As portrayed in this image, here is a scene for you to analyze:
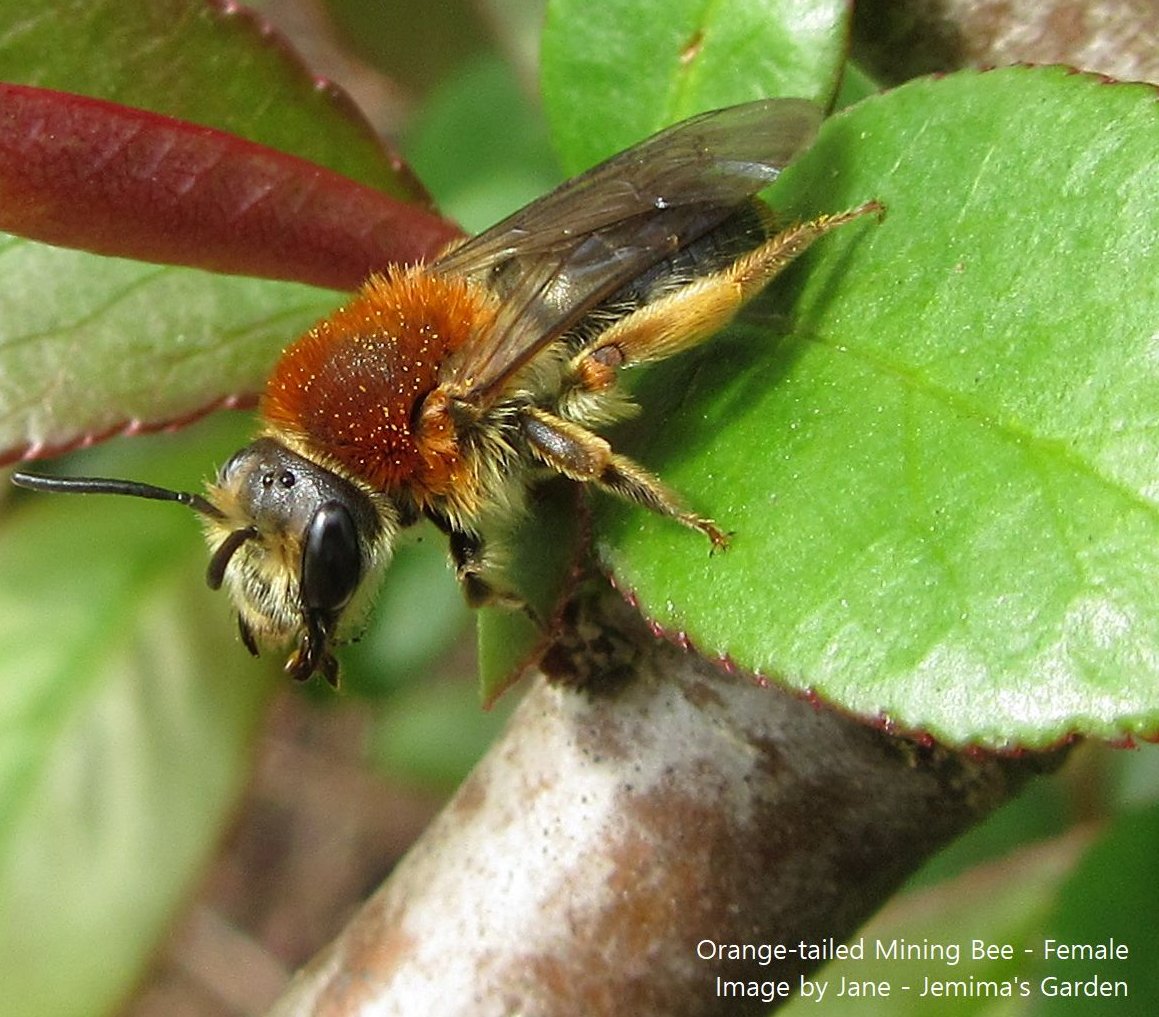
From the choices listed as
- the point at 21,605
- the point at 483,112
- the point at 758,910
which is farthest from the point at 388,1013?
the point at 483,112

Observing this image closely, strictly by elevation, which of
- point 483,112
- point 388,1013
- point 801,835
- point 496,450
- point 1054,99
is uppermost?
point 483,112

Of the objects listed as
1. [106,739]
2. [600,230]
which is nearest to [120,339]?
[600,230]

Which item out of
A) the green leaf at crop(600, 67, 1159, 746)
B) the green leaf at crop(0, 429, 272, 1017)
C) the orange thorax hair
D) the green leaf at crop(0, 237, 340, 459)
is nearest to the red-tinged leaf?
the orange thorax hair

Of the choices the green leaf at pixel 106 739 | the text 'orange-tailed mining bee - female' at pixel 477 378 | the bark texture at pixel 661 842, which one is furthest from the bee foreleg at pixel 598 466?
the green leaf at pixel 106 739

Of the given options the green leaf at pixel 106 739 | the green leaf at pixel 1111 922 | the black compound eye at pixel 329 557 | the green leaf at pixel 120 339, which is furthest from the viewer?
the green leaf at pixel 106 739

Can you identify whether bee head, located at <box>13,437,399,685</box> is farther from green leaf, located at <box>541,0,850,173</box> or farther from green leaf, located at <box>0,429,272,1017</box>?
green leaf, located at <box>0,429,272,1017</box>

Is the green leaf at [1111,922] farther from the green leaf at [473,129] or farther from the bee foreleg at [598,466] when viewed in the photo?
the green leaf at [473,129]

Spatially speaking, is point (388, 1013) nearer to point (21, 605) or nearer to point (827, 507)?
point (827, 507)
